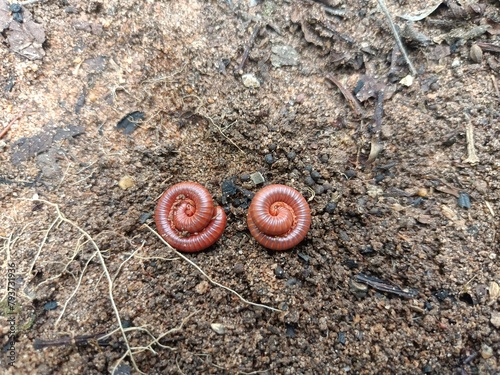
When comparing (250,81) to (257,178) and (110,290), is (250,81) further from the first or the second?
(110,290)

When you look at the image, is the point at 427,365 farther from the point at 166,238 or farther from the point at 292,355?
the point at 166,238

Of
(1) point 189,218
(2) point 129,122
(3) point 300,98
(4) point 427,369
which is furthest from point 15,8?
(4) point 427,369

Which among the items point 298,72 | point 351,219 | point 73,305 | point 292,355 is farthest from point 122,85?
point 292,355

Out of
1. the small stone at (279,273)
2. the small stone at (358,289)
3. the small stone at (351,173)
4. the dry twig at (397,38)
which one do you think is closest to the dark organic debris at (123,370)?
the small stone at (279,273)

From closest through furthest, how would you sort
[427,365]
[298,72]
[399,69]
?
[427,365], [399,69], [298,72]

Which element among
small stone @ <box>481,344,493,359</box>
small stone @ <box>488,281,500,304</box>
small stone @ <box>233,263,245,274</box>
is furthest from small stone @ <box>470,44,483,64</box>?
small stone @ <box>233,263,245,274</box>
